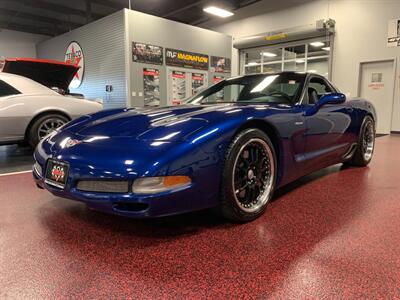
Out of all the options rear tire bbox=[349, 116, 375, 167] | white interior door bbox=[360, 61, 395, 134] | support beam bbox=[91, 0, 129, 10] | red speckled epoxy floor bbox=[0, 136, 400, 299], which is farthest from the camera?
support beam bbox=[91, 0, 129, 10]

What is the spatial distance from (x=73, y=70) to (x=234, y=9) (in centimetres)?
921

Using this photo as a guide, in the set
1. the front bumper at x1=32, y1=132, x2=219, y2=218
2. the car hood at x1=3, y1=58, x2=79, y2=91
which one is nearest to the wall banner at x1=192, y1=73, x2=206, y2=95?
the car hood at x1=3, y1=58, x2=79, y2=91

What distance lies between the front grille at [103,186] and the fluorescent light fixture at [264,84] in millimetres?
1564

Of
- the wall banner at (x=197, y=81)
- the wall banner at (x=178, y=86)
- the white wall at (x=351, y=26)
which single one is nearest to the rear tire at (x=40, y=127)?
the wall banner at (x=178, y=86)

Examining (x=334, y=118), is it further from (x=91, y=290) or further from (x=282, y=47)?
(x=282, y=47)

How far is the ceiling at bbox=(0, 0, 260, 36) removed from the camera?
11.3 meters

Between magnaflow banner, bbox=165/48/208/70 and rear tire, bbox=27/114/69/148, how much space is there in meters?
6.08

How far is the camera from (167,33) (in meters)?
9.43

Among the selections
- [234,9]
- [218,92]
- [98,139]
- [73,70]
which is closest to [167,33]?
[234,9]

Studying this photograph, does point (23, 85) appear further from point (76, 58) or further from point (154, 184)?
point (76, 58)

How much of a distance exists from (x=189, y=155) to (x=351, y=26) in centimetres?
986

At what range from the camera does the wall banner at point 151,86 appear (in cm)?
894

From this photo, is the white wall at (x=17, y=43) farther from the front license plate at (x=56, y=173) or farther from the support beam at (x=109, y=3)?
the front license plate at (x=56, y=173)

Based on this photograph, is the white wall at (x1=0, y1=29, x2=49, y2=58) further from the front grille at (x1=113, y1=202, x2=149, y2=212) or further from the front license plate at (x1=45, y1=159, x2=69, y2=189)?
the front grille at (x1=113, y1=202, x2=149, y2=212)
